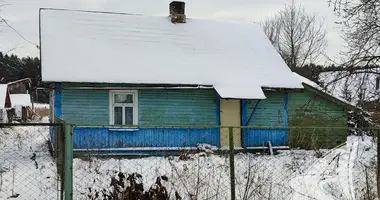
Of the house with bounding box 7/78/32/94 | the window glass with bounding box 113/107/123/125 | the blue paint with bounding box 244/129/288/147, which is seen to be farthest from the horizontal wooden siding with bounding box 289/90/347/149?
the house with bounding box 7/78/32/94

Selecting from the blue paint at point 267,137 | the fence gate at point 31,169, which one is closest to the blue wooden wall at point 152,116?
the blue paint at point 267,137

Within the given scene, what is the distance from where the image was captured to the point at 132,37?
16.1 meters

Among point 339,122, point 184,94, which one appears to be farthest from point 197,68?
point 339,122

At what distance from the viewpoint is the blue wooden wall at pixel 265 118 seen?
14.9 meters

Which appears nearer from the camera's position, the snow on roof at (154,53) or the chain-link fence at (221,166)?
the chain-link fence at (221,166)

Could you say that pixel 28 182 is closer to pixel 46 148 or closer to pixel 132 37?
pixel 46 148

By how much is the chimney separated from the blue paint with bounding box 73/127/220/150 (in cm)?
550

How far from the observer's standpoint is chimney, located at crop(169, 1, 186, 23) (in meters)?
17.5

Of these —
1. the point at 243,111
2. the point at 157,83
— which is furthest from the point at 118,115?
the point at 243,111

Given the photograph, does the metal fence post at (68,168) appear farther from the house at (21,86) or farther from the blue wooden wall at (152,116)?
the house at (21,86)

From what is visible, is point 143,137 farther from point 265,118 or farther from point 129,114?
point 265,118

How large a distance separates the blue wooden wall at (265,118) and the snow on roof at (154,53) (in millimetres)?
687

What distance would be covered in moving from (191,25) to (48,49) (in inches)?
242

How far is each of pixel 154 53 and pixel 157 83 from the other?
207 centimetres
